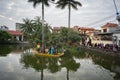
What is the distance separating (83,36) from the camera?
73.4 m

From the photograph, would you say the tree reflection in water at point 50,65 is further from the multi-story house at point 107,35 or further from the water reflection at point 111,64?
the multi-story house at point 107,35

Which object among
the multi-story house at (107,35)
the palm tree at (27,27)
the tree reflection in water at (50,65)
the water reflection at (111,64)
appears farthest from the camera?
the palm tree at (27,27)

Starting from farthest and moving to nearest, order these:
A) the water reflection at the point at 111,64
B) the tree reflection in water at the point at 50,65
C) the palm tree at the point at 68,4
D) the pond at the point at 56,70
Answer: the palm tree at the point at 68,4, the tree reflection in water at the point at 50,65, the water reflection at the point at 111,64, the pond at the point at 56,70

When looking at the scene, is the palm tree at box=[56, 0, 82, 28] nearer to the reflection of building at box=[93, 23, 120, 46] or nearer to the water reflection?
the reflection of building at box=[93, 23, 120, 46]

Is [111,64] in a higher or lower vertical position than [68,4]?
lower

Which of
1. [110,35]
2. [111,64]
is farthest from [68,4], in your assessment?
[111,64]

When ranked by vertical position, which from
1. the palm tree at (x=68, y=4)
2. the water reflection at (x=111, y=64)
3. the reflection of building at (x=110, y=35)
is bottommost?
the water reflection at (x=111, y=64)

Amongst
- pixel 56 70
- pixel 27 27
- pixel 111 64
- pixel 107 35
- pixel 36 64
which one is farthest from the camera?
pixel 27 27

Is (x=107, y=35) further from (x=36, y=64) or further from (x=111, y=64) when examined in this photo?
(x=36, y=64)

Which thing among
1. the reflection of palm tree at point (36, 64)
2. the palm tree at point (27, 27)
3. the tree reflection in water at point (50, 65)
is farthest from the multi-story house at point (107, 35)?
the palm tree at point (27, 27)

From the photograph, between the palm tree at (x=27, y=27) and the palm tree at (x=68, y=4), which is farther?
the palm tree at (x=27, y=27)

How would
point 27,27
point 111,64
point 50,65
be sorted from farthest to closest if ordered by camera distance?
1. point 27,27
2. point 111,64
3. point 50,65

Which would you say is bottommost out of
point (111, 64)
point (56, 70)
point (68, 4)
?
point (111, 64)

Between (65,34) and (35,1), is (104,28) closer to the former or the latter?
(65,34)
